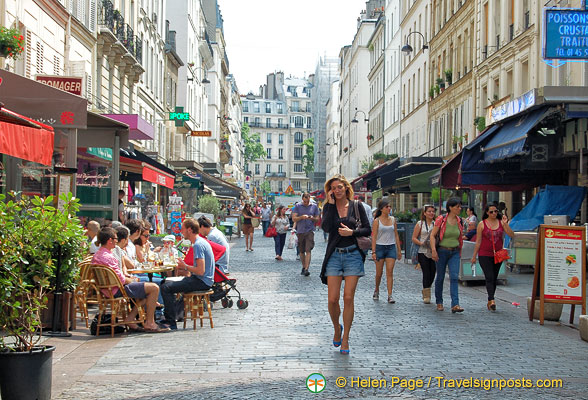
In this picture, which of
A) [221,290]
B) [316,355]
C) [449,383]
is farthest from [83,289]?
[449,383]

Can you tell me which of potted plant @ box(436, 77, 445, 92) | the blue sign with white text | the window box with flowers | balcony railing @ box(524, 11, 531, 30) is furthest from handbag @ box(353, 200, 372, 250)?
potted plant @ box(436, 77, 445, 92)

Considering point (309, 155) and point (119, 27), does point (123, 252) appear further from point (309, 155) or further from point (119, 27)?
point (309, 155)

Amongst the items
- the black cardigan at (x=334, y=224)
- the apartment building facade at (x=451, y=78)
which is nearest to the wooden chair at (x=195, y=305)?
the black cardigan at (x=334, y=224)

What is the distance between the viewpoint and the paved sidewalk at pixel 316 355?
23.1 ft

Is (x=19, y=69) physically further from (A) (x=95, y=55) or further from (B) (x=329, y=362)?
(B) (x=329, y=362)

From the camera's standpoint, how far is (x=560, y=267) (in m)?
11.7

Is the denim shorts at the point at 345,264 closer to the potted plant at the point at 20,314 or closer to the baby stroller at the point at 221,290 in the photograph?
the potted plant at the point at 20,314

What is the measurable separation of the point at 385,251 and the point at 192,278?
4429 mm

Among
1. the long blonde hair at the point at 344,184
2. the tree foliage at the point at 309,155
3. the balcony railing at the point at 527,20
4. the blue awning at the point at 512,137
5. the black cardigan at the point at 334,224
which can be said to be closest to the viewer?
the black cardigan at the point at 334,224

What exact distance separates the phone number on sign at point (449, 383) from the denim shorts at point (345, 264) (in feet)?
5.27

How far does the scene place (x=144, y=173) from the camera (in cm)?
1808

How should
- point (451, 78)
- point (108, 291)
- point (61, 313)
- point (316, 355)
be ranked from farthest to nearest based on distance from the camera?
point (451, 78) < point (108, 291) < point (61, 313) < point (316, 355)

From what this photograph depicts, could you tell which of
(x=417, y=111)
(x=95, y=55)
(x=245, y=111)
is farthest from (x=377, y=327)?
(x=245, y=111)

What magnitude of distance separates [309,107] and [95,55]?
453 ft
